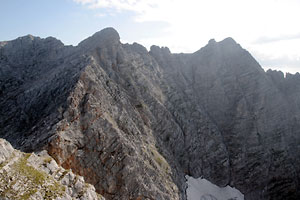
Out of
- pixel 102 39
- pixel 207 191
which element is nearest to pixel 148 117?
pixel 207 191

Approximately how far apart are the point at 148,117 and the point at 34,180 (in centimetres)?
3696

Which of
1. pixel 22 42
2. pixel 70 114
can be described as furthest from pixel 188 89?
pixel 22 42

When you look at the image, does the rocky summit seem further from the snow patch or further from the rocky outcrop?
the snow patch

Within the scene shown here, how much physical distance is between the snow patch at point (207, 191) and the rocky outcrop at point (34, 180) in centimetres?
3305

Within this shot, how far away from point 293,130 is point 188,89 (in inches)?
1219

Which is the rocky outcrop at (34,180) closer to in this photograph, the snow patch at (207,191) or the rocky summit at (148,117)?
the rocky summit at (148,117)

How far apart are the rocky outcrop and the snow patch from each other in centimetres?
3305

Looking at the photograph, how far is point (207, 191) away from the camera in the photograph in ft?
191

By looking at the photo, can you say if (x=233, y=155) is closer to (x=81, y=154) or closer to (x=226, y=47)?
(x=226, y=47)

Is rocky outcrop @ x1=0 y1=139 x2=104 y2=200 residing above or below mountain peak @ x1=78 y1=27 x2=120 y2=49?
below

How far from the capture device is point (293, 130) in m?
72.1

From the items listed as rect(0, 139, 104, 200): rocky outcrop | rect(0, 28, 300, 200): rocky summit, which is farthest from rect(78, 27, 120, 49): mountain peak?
rect(0, 139, 104, 200): rocky outcrop

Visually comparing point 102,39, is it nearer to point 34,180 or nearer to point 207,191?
point 207,191

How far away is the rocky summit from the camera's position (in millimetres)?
38219
